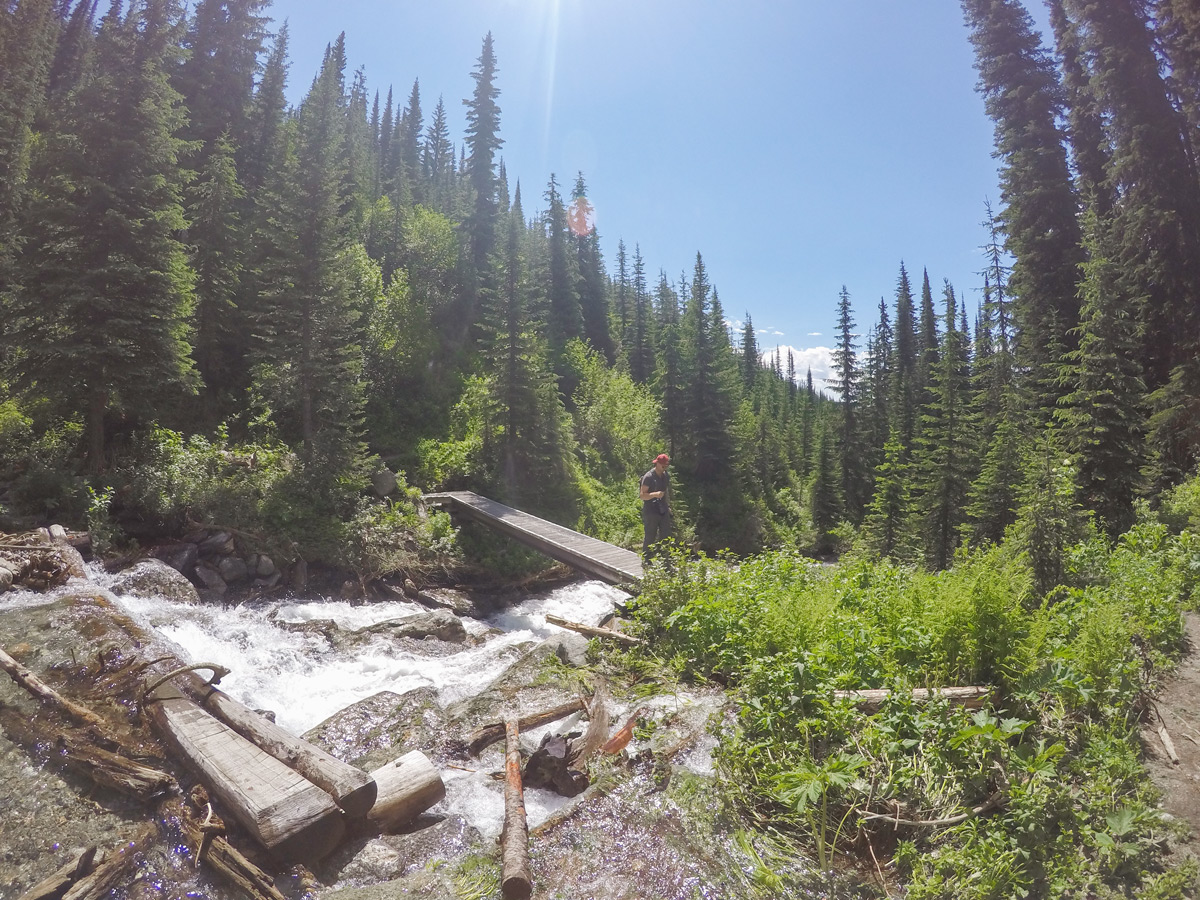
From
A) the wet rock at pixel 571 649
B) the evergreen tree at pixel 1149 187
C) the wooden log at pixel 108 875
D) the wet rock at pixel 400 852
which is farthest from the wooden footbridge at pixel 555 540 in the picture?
the evergreen tree at pixel 1149 187

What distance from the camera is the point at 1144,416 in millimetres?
15102

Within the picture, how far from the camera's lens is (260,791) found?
395 cm

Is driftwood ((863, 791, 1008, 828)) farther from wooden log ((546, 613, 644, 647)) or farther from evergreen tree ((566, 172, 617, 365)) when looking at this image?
evergreen tree ((566, 172, 617, 365))

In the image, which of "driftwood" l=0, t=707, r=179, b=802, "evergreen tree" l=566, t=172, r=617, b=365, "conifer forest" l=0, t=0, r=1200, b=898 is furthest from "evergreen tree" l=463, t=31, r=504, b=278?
"driftwood" l=0, t=707, r=179, b=802

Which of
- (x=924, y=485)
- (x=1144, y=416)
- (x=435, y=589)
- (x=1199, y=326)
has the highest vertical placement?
(x=1199, y=326)

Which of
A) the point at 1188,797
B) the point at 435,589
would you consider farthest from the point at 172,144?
the point at 1188,797

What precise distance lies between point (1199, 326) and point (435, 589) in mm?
22073

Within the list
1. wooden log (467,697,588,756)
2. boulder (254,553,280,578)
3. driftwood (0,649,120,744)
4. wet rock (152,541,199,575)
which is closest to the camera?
driftwood (0,649,120,744)

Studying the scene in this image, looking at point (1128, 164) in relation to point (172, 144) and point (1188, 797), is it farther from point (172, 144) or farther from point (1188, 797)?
point (172, 144)

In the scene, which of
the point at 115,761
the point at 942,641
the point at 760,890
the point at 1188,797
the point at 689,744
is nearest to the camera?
the point at 760,890

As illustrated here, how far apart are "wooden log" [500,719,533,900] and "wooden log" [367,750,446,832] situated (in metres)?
0.63

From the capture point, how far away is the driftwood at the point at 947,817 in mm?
3408

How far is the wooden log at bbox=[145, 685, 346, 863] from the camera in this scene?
3725 mm

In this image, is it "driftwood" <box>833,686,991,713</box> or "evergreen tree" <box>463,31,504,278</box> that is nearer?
"driftwood" <box>833,686,991,713</box>
